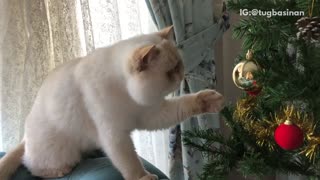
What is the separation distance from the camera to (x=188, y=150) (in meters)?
1.42

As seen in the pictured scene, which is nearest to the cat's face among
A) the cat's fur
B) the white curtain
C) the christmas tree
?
the cat's fur

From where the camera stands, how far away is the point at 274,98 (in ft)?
2.64

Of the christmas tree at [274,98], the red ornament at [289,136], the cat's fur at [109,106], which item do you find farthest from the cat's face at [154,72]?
the red ornament at [289,136]

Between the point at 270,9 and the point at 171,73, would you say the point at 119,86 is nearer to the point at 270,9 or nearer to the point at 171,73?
the point at 171,73

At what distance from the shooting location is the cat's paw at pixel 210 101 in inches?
38.9

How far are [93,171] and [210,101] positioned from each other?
325 millimetres

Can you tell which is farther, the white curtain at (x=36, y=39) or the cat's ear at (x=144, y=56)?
the white curtain at (x=36, y=39)

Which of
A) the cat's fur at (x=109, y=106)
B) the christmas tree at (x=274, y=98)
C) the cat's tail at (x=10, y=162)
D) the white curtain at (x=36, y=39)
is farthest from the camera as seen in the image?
the white curtain at (x=36, y=39)

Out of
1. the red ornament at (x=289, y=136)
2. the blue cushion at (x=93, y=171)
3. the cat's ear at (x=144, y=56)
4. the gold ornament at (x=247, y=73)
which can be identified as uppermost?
the cat's ear at (x=144, y=56)

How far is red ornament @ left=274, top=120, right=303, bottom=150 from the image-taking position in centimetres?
78

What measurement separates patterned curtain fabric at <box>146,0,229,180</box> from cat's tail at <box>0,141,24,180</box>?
529 mm

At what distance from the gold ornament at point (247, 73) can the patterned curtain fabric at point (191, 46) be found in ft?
1.58

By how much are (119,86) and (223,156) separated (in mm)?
279

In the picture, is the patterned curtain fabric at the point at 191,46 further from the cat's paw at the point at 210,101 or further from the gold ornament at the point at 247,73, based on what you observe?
the gold ornament at the point at 247,73
